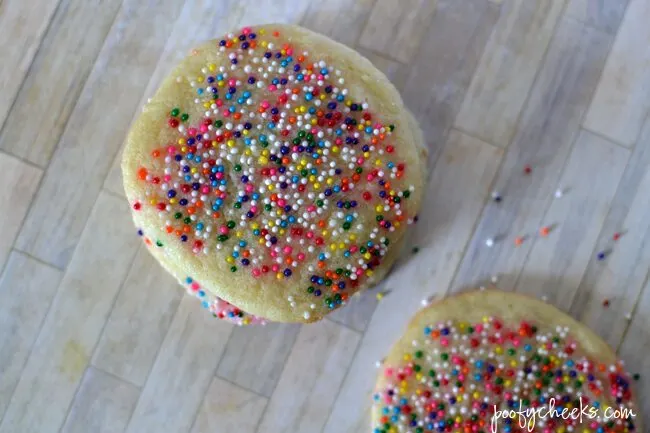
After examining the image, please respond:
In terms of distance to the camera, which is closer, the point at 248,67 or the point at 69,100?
the point at 248,67

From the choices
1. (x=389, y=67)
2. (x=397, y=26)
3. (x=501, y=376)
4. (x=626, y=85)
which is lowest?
(x=501, y=376)

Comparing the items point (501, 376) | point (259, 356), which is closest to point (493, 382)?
point (501, 376)

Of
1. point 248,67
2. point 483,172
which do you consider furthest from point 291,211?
point 483,172

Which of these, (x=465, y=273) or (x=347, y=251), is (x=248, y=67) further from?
(x=465, y=273)

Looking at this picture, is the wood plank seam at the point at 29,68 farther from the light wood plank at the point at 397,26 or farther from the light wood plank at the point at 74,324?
the light wood plank at the point at 397,26

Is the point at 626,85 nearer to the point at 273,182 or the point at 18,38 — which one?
the point at 273,182

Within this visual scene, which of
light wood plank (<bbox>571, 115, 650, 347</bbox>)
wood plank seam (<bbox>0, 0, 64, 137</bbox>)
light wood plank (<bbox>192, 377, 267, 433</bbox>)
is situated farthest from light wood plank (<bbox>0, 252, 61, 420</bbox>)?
light wood plank (<bbox>571, 115, 650, 347</bbox>)
